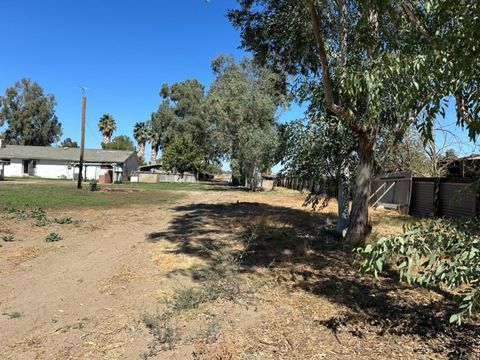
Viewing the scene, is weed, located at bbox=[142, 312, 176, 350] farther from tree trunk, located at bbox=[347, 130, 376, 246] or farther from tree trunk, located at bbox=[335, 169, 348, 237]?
tree trunk, located at bbox=[335, 169, 348, 237]

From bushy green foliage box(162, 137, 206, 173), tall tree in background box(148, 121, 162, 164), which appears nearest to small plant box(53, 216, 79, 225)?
bushy green foliage box(162, 137, 206, 173)

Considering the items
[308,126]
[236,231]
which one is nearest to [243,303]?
[308,126]

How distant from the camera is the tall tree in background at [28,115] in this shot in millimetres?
66125

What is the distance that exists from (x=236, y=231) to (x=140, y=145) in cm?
6706

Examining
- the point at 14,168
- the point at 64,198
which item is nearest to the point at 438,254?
the point at 64,198

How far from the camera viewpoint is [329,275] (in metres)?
6.55

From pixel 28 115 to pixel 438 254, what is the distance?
74754 millimetres

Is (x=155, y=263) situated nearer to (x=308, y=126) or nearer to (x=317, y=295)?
(x=317, y=295)

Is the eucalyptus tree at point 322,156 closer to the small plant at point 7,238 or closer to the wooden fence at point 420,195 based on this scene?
the wooden fence at point 420,195

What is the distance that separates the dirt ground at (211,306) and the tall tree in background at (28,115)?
65.8 metres

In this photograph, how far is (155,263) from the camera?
→ 7.33m

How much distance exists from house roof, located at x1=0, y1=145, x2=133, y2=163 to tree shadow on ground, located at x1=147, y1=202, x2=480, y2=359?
44434 millimetres

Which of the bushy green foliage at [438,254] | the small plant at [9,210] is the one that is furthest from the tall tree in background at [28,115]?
the bushy green foliage at [438,254]

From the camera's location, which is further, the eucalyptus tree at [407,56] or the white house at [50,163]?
the white house at [50,163]
